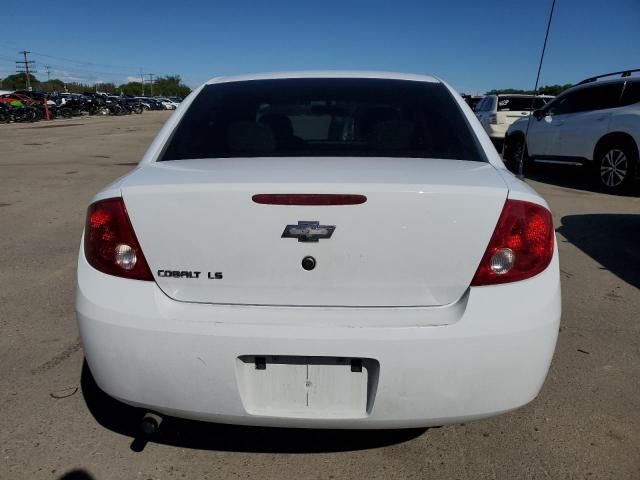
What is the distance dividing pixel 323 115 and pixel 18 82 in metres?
115

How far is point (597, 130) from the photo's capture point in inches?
348

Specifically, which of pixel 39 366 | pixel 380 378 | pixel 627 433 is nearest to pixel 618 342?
pixel 627 433

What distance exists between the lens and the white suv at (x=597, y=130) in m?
8.39

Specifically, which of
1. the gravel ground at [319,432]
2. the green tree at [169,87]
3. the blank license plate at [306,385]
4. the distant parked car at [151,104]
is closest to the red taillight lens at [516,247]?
the blank license plate at [306,385]

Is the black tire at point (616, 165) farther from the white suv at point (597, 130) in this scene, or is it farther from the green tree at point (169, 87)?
A: the green tree at point (169, 87)

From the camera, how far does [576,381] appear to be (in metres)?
2.95

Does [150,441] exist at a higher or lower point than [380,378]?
lower

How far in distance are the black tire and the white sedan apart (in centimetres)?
748

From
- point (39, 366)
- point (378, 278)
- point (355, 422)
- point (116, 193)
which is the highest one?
point (116, 193)

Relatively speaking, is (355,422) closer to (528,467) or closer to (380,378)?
(380,378)

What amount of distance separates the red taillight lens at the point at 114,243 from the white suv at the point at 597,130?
773 centimetres

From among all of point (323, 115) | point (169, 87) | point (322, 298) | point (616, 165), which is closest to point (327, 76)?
point (323, 115)

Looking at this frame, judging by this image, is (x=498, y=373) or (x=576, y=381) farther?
(x=576, y=381)

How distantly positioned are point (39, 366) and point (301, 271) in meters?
1.96
